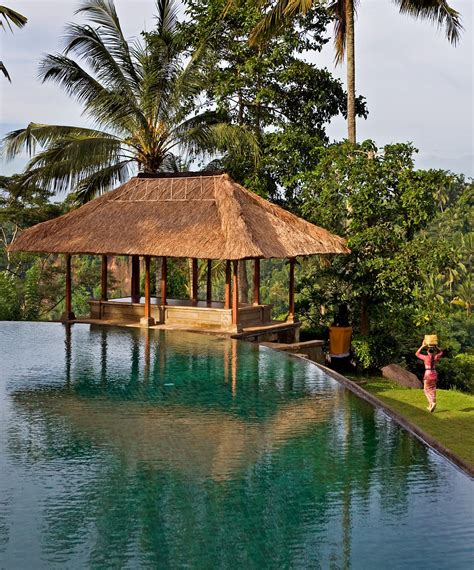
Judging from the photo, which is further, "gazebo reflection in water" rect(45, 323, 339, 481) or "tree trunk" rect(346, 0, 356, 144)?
"tree trunk" rect(346, 0, 356, 144)

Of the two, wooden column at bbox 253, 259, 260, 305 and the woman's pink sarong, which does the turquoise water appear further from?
wooden column at bbox 253, 259, 260, 305

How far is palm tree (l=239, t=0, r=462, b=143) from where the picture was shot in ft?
66.0

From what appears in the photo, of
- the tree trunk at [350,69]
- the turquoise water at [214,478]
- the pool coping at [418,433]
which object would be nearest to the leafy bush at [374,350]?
the tree trunk at [350,69]

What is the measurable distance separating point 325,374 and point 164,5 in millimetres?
13377

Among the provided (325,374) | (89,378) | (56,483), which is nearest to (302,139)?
(325,374)

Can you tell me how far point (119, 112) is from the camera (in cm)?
2131

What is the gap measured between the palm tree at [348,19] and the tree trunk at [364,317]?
424 cm

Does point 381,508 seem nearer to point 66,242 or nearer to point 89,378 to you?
point 89,378

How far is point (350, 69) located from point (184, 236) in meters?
7.22

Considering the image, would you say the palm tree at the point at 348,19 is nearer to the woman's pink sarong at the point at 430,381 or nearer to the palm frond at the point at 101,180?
the palm frond at the point at 101,180

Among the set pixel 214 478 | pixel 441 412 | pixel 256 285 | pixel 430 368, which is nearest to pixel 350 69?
pixel 256 285

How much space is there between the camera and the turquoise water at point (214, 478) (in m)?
6.49

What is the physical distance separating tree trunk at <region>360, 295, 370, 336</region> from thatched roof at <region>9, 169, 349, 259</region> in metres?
2.20

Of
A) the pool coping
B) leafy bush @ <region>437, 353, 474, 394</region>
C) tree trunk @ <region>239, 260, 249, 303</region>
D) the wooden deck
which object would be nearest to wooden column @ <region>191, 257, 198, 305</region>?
the wooden deck
